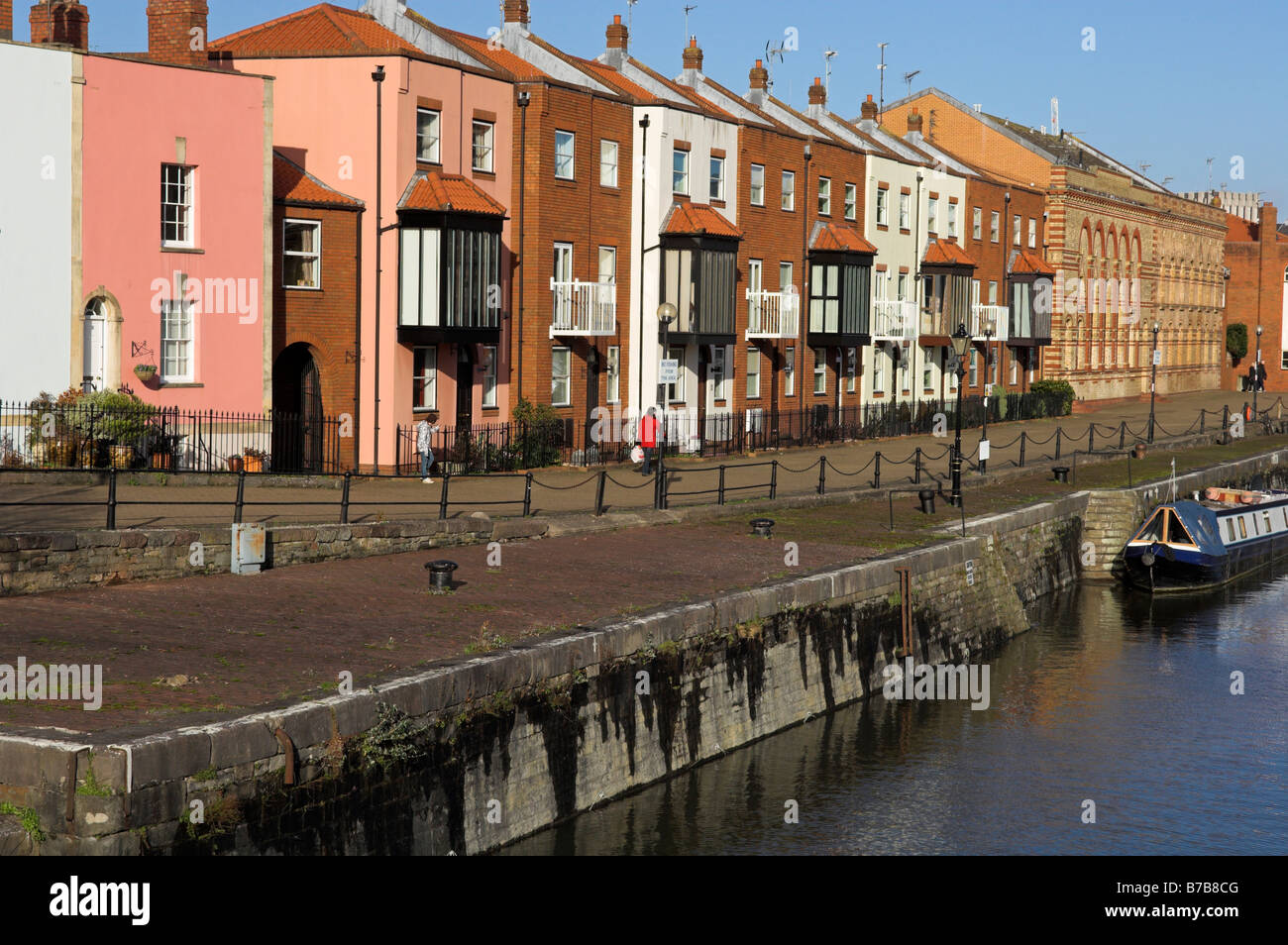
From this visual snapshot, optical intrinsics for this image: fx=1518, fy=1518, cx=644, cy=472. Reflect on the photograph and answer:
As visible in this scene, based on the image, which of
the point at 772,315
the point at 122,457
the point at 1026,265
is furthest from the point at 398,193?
the point at 1026,265

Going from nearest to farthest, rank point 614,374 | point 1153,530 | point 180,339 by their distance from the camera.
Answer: point 180,339
point 1153,530
point 614,374

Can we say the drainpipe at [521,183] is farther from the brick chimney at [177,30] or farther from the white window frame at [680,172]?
the brick chimney at [177,30]

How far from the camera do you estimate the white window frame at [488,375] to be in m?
35.3

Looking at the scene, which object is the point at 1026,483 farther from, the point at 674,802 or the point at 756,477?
the point at 674,802

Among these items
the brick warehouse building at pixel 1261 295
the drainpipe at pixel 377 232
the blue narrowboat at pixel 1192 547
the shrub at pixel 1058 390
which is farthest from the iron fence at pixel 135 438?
the brick warehouse building at pixel 1261 295

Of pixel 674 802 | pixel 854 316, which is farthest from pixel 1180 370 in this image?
pixel 674 802

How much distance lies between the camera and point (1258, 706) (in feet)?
74.6

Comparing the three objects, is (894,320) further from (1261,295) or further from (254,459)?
(1261,295)

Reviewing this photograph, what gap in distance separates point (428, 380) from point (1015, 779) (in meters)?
18.8

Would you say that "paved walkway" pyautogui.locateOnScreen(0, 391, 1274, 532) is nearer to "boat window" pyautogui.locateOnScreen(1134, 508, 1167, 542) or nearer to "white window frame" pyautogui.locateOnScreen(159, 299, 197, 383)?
"white window frame" pyautogui.locateOnScreen(159, 299, 197, 383)

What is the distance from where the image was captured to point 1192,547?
3475 cm

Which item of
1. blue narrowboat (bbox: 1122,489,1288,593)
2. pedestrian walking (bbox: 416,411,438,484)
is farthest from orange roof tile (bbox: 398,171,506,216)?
blue narrowboat (bbox: 1122,489,1288,593)
